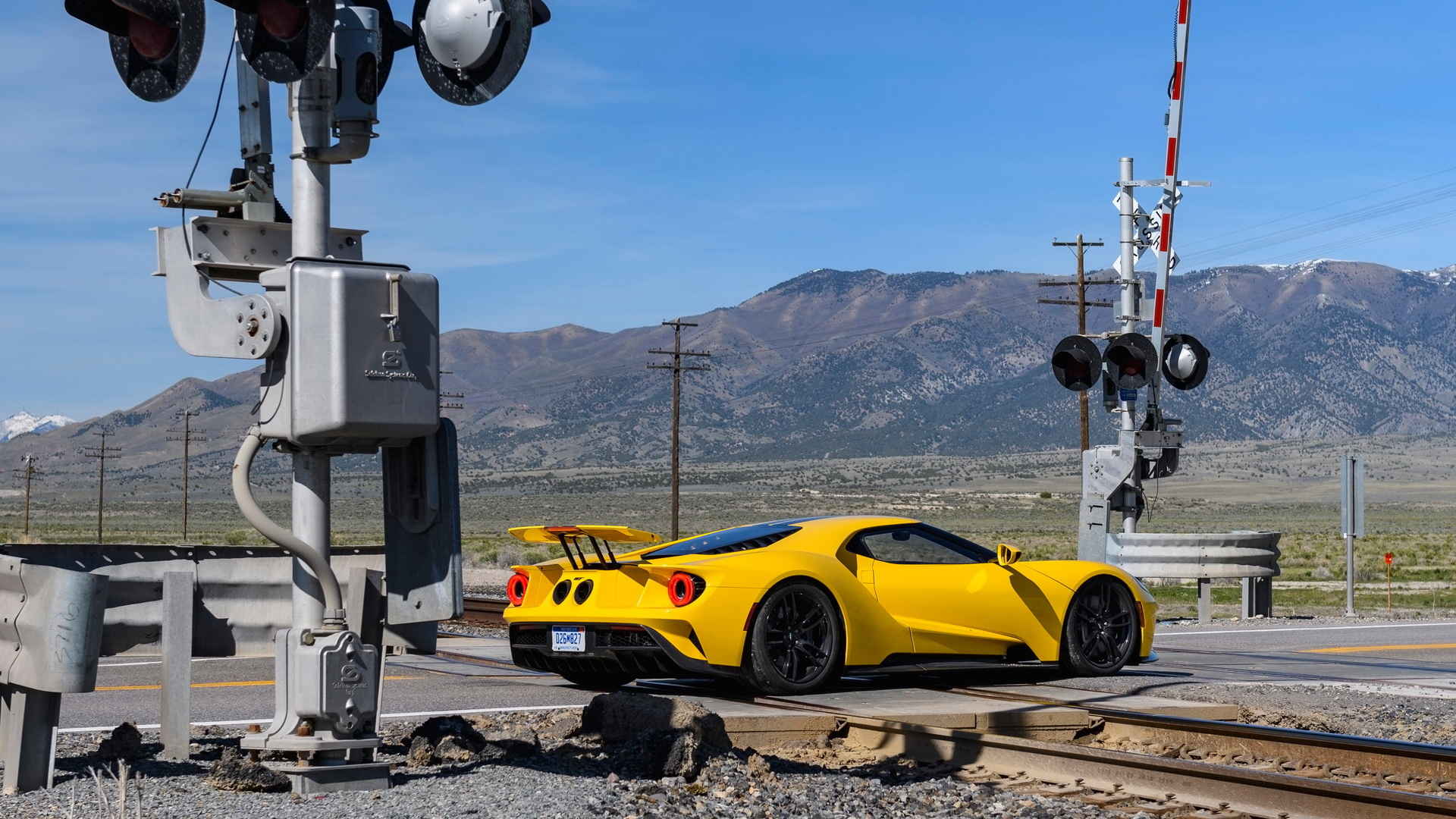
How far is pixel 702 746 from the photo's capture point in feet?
25.0

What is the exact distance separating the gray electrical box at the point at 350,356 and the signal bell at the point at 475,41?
39.1 inches

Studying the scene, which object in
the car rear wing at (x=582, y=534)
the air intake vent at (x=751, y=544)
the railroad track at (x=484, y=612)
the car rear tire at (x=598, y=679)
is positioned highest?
the car rear wing at (x=582, y=534)

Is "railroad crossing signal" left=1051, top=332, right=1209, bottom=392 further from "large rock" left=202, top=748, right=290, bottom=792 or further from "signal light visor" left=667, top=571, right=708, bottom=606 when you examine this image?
"large rock" left=202, top=748, right=290, bottom=792

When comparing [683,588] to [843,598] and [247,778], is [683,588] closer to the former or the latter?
[843,598]

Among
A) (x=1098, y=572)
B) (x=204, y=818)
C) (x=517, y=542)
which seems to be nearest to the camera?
(x=204, y=818)

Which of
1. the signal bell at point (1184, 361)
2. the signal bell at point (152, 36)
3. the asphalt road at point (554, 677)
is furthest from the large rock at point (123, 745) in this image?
the signal bell at point (1184, 361)

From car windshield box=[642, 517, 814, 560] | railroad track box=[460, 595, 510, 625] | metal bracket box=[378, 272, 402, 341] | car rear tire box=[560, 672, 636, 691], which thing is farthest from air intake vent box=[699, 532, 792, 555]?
railroad track box=[460, 595, 510, 625]

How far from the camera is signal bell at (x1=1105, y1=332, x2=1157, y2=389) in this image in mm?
17453

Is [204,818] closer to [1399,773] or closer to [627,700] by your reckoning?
[627,700]

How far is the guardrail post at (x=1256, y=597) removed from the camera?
68.6ft

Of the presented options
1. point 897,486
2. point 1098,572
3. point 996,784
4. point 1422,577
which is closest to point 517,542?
point 1422,577

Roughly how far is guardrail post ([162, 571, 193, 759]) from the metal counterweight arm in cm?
121

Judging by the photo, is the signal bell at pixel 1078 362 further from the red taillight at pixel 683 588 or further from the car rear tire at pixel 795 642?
the red taillight at pixel 683 588

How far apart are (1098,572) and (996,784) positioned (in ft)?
15.2
